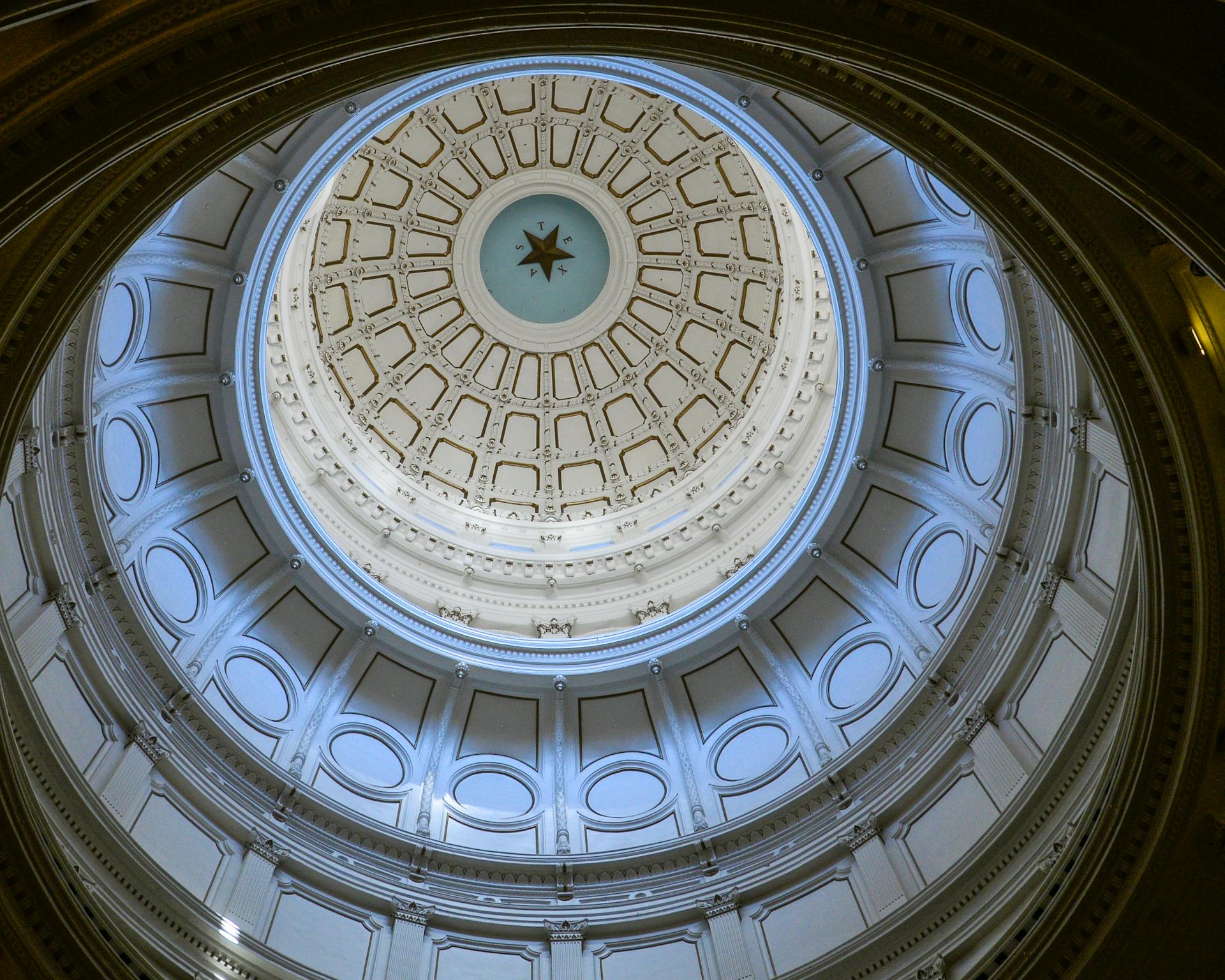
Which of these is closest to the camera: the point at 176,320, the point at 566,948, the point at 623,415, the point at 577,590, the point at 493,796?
the point at 566,948

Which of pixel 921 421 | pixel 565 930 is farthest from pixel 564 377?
pixel 565 930

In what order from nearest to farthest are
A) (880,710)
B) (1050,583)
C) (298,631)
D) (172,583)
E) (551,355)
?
(1050,583), (172,583), (880,710), (298,631), (551,355)

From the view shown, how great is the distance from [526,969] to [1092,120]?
14.0 metres

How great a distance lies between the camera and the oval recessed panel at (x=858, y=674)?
18859mm

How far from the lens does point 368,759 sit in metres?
19.2

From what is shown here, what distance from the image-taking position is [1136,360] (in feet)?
32.9

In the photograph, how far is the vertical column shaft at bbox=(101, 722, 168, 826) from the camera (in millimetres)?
13891

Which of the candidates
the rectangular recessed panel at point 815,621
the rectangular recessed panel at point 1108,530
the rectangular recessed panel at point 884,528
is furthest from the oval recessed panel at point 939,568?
the rectangular recessed panel at point 1108,530

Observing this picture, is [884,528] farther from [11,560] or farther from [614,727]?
[11,560]

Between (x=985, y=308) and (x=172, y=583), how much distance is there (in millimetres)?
14153

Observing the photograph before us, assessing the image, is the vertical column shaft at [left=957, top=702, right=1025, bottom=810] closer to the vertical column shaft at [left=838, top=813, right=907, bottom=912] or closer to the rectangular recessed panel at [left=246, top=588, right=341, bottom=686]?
the vertical column shaft at [left=838, top=813, right=907, bottom=912]

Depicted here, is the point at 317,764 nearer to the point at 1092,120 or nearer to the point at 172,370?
the point at 172,370

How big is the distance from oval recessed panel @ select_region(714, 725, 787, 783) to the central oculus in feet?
44.1

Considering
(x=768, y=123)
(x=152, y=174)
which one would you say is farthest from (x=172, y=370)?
(x=768, y=123)
